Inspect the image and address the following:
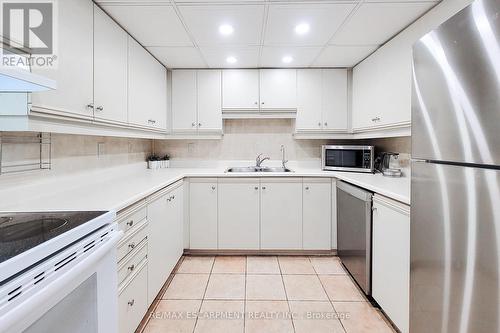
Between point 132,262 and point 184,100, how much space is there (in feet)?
6.59

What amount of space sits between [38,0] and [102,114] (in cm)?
65

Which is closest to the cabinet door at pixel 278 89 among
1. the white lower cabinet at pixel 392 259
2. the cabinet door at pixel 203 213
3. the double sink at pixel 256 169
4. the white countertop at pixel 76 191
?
the double sink at pixel 256 169

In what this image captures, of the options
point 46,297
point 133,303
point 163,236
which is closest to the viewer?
point 46,297

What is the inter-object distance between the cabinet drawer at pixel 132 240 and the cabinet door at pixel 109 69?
0.76 m

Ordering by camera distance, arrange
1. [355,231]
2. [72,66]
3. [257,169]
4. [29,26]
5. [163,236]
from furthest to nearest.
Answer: [257,169] < [355,231] < [163,236] < [72,66] < [29,26]

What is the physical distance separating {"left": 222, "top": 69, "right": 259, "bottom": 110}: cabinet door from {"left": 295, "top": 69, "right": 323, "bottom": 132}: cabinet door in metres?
0.51

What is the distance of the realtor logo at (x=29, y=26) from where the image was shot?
1.07 metres

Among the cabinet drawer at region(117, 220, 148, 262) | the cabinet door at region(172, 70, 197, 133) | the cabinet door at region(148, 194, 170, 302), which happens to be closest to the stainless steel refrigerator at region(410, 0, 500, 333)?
Result: the cabinet drawer at region(117, 220, 148, 262)

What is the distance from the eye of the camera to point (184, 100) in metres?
2.98

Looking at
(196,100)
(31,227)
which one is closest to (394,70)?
(196,100)

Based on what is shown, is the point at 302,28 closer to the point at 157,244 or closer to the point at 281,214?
the point at 281,214

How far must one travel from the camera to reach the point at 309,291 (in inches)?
82.7

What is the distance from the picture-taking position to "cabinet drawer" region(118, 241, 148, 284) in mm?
1369

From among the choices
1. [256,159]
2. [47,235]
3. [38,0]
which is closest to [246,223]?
[256,159]
